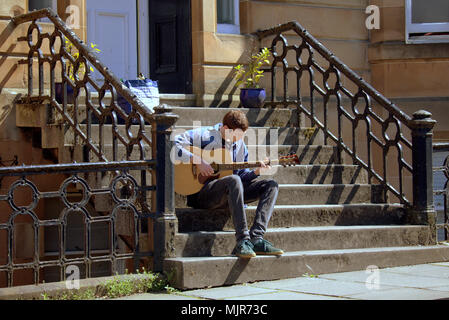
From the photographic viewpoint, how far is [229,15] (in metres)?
11.5

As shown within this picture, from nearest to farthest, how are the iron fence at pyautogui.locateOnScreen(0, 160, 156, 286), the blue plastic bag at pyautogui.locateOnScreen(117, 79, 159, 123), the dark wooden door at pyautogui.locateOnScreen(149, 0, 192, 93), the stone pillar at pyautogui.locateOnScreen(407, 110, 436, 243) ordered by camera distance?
1. the iron fence at pyautogui.locateOnScreen(0, 160, 156, 286)
2. the stone pillar at pyautogui.locateOnScreen(407, 110, 436, 243)
3. the blue plastic bag at pyautogui.locateOnScreen(117, 79, 159, 123)
4. the dark wooden door at pyautogui.locateOnScreen(149, 0, 192, 93)

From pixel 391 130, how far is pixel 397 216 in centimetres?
337

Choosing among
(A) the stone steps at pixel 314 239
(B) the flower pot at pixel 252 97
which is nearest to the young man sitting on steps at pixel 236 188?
(A) the stone steps at pixel 314 239

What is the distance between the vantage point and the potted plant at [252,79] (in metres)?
10.4

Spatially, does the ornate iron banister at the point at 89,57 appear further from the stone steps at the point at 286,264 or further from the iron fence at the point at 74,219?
the stone steps at the point at 286,264

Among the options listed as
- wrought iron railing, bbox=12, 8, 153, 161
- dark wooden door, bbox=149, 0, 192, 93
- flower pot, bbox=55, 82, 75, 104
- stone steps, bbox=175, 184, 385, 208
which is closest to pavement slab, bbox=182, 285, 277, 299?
wrought iron railing, bbox=12, 8, 153, 161

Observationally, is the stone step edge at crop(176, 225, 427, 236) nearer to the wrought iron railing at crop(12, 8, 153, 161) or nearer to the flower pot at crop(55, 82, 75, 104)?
the wrought iron railing at crop(12, 8, 153, 161)

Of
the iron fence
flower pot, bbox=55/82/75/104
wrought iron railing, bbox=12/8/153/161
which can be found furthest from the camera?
flower pot, bbox=55/82/75/104

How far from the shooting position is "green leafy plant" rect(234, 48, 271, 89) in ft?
35.4

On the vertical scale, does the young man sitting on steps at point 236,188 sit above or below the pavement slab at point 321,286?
above

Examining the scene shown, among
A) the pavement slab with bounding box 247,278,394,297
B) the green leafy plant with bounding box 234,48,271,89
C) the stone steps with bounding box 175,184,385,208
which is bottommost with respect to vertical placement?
the pavement slab with bounding box 247,278,394,297

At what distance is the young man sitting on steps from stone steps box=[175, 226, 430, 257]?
235 millimetres

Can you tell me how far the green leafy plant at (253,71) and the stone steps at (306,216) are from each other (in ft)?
8.73

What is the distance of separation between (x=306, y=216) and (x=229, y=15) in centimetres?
418
